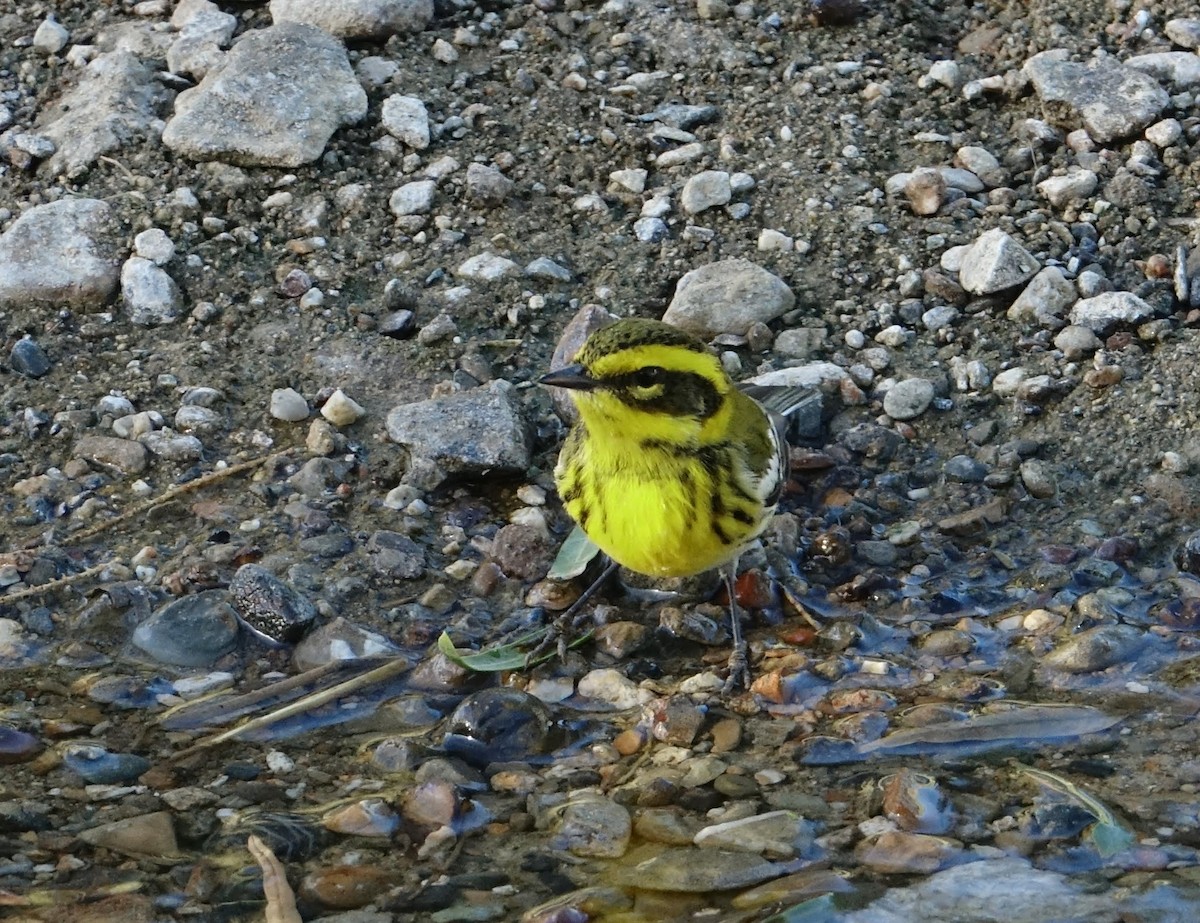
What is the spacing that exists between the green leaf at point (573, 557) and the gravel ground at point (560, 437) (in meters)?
0.07

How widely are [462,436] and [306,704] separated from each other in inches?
55.1

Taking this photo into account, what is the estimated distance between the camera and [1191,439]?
6.22 metres

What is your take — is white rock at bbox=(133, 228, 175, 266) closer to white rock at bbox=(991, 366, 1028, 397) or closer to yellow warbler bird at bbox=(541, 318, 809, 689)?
yellow warbler bird at bbox=(541, 318, 809, 689)

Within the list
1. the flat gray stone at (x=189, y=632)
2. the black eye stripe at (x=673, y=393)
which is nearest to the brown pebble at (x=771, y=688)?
the black eye stripe at (x=673, y=393)

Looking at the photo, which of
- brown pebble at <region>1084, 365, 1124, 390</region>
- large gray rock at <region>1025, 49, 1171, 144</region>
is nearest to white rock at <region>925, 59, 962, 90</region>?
large gray rock at <region>1025, 49, 1171, 144</region>

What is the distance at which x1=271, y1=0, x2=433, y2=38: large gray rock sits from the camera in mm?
7969

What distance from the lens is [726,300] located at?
22.6 ft

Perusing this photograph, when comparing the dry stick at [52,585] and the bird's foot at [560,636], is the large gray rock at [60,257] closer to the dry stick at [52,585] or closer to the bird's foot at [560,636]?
the dry stick at [52,585]

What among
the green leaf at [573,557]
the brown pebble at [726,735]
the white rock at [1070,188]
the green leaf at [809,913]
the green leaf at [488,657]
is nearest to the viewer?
the green leaf at [809,913]

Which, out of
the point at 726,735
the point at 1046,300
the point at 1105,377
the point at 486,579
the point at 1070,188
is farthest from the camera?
the point at 1070,188

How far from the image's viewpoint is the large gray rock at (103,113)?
7469 mm

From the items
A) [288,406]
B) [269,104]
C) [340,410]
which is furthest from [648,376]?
[269,104]

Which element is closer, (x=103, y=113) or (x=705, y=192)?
(x=705, y=192)

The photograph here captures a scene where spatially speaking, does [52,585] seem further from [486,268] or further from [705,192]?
[705,192]
